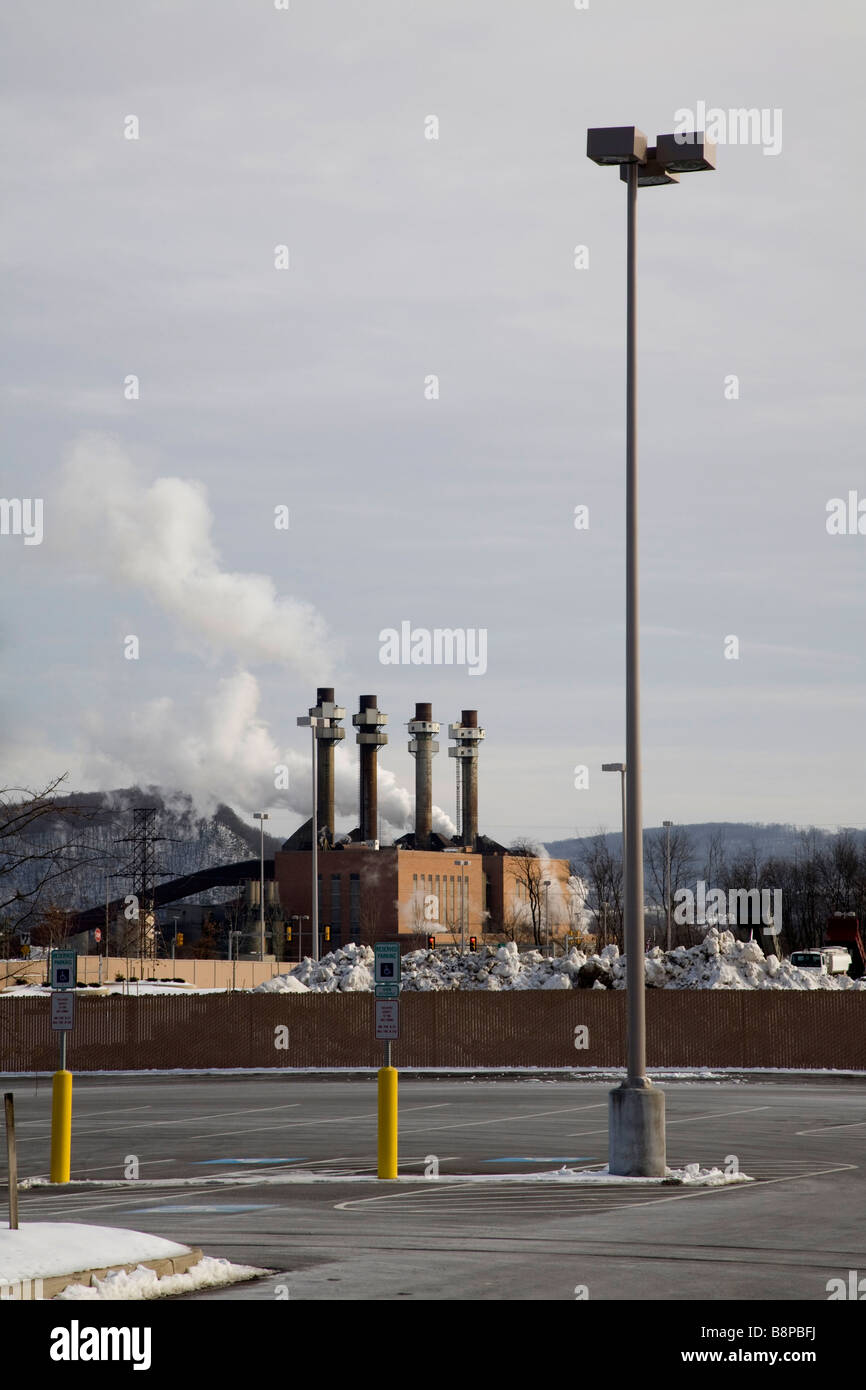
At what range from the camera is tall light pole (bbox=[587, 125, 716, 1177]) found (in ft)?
58.0

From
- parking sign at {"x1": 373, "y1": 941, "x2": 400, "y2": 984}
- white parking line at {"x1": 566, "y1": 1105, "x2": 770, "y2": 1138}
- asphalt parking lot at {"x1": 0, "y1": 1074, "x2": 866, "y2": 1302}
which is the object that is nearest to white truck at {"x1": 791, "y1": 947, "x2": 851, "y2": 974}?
asphalt parking lot at {"x1": 0, "y1": 1074, "x2": 866, "y2": 1302}

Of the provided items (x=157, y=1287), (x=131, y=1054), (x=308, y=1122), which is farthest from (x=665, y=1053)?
(x=157, y=1287)

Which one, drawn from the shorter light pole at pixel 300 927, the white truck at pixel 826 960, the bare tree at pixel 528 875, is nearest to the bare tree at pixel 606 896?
the bare tree at pixel 528 875

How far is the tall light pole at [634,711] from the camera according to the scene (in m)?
17.7

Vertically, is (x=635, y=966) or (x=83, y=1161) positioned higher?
(x=635, y=966)

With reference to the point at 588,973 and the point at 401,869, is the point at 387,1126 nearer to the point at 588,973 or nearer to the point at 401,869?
the point at 588,973

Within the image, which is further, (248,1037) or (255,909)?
(255,909)

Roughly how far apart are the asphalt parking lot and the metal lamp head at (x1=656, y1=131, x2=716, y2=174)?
10.4m

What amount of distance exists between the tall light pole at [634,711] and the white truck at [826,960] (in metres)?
50.7

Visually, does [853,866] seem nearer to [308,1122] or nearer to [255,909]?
[255,909]

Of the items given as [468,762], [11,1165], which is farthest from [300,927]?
[11,1165]

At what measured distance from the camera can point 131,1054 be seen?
48562 millimetres
